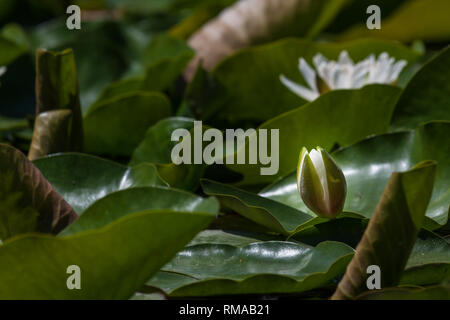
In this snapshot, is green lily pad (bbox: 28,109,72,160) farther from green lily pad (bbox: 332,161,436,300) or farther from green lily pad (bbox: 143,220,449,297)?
green lily pad (bbox: 332,161,436,300)

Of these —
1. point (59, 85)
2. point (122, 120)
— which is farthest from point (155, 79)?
point (59, 85)

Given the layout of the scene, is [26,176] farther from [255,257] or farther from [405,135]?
[405,135]

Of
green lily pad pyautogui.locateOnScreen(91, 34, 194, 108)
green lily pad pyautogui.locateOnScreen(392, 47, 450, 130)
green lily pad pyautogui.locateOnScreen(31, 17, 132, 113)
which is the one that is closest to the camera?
green lily pad pyautogui.locateOnScreen(392, 47, 450, 130)

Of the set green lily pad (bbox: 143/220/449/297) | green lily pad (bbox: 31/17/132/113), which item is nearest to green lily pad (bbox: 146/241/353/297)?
green lily pad (bbox: 143/220/449/297)

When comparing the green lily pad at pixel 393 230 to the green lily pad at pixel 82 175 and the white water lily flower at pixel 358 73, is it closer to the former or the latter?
the green lily pad at pixel 82 175

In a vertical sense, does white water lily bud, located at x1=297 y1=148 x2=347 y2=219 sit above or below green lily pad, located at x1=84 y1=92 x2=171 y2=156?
below

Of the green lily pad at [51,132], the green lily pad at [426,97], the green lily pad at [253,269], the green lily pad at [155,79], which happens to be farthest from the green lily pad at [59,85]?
the green lily pad at [426,97]
